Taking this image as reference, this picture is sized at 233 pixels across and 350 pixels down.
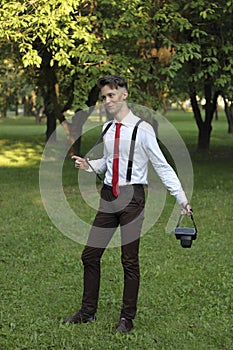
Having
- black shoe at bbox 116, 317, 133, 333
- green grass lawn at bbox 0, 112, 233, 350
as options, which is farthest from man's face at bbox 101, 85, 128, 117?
green grass lawn at bbox 0, 112, 233, 350

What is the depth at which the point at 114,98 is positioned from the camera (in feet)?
17.8

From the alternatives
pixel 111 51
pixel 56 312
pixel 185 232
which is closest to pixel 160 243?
pixel 56 312

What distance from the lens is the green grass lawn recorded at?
217 inches

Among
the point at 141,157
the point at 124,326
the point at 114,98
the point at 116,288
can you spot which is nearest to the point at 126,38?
the point at 116,288

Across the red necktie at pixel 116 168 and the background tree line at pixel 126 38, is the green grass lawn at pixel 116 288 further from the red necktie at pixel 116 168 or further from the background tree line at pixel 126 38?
the background tree line at pixel 126 38

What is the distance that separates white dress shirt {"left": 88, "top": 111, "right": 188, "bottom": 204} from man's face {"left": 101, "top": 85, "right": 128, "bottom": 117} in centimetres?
11

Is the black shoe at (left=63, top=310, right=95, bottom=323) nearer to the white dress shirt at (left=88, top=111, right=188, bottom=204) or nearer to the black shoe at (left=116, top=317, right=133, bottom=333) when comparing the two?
the black shoe at (left=116, top=317, right=133, bottom=333)

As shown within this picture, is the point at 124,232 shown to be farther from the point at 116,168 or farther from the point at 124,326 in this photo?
the point at 124,326

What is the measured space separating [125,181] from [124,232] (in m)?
0.44

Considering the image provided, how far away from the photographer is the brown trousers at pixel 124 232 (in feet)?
18.0

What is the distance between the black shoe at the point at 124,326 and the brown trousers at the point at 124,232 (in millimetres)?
41

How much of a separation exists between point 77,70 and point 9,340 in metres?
9.24

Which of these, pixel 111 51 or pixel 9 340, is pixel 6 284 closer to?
pixel 9 340

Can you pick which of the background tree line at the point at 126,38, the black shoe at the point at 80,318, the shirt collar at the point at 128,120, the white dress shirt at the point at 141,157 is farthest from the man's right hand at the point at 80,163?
the background tree line at the point at 126,38
